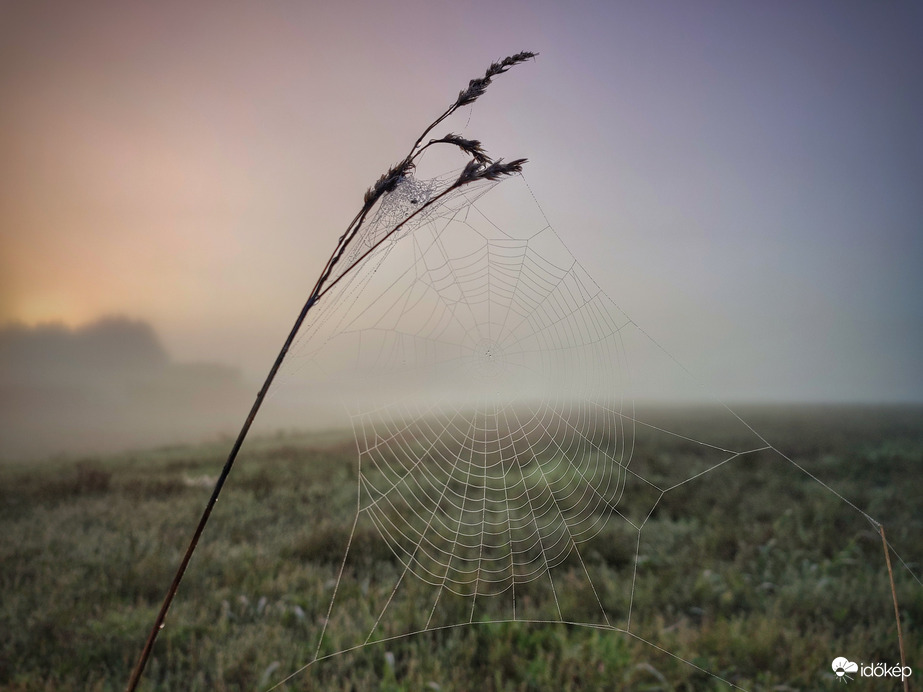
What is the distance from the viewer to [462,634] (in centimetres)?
371

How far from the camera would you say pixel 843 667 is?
3299 millimetres

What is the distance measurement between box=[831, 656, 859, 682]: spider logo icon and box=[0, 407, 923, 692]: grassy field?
0.22ft

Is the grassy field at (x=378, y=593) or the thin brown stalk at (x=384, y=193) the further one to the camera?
the grassy field at (x=378, y=593)

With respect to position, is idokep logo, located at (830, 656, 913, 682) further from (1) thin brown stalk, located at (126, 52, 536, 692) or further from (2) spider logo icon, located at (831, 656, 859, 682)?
(1) thin brown stalk, located at (126, 52, 536, 692)

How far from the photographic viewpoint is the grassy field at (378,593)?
328 centimetres

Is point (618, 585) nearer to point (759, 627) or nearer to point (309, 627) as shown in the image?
point (759, 627)

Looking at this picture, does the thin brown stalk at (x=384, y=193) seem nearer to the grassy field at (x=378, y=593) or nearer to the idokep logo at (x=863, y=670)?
the grassy field at (x=378, y=593)

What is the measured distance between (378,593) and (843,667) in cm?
301

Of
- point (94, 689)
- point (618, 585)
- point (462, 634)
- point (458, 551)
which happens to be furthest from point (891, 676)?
point (94, 689)

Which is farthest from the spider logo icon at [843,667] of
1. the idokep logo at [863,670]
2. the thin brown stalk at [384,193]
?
the thin brown stalk at [384,193]

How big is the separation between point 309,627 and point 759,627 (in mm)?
3036

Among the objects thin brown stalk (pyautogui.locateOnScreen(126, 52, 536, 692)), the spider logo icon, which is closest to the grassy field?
the spider logo icon

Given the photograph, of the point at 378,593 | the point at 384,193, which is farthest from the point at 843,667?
the point at 384,193

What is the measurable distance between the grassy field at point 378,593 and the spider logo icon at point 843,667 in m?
0.07
